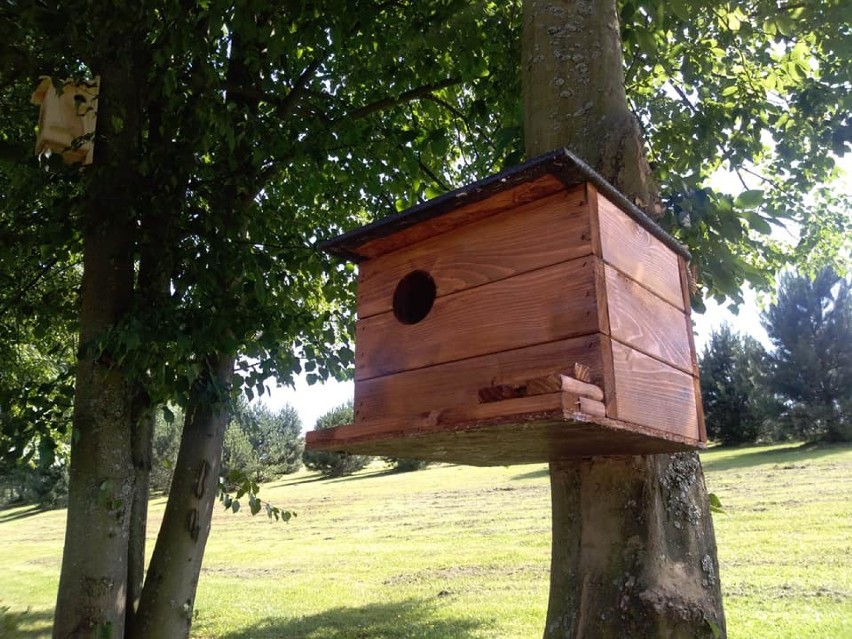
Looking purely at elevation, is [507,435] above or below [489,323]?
below

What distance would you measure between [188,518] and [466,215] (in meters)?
3.67

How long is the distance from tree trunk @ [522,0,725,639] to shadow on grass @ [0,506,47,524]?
3927cm

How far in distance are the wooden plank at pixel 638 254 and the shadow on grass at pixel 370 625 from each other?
5.88 meters

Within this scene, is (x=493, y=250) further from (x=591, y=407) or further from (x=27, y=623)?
(x=27, y=623)

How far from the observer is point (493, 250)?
241cm

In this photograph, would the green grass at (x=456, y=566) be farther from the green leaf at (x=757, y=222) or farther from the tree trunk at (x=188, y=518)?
the green leaf at (x=757, y=222)

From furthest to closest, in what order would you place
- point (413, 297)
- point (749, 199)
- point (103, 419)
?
point (103, 419) < point (749, 199) < point (413, 297)

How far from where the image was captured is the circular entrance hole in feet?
8.85

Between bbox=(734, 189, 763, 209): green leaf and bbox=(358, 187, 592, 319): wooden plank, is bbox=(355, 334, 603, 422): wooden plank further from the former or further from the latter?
bbox=(734, 189, 763, 209): green leaf

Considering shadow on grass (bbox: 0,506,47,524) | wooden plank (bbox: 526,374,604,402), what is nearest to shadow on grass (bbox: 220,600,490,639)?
wooden plank (bbox: 526,374,604,402)

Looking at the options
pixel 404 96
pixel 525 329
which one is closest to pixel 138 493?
pixel 525 329

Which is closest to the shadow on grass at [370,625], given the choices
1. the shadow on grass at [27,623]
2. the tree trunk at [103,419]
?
A: the shadow on grass at [27,623]

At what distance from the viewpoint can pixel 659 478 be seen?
7.98ft

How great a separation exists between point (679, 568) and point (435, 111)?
242 inches
